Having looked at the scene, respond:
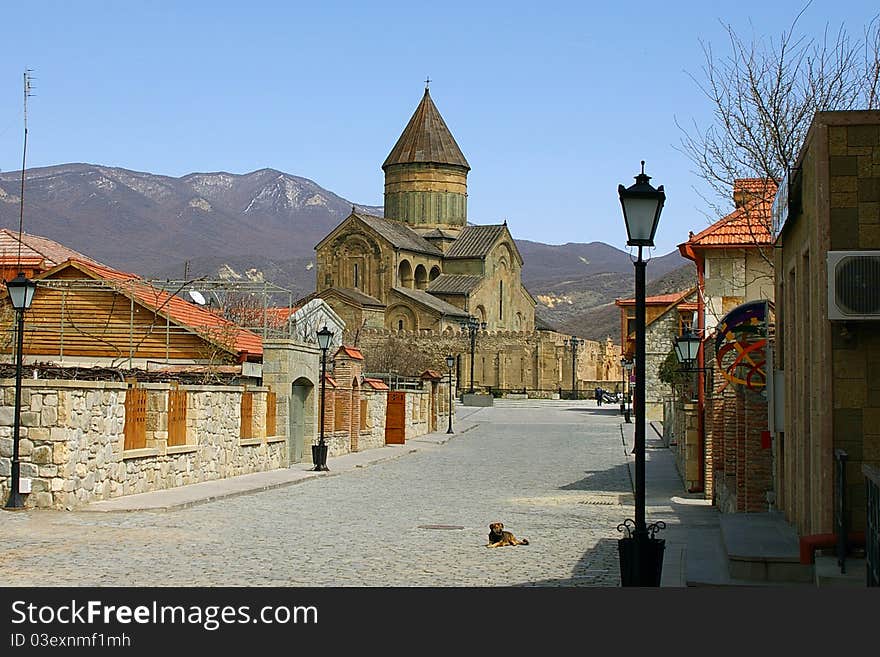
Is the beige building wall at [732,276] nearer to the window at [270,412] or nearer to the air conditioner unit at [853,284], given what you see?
the window at [270,412]

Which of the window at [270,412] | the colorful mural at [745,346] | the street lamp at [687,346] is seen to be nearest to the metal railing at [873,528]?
the colorful mural at [745,346]

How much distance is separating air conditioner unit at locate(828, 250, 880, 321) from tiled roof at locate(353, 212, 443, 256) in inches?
3309

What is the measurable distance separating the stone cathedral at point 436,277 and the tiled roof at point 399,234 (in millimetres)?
131

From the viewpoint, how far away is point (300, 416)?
29594 millimetres

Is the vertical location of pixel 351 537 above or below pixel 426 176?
below

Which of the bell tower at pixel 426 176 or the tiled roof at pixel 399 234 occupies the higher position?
the bell tower at pixel 426 176

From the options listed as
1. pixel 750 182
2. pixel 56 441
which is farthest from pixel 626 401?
pixel 56 441

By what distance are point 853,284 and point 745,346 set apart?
7838 millimetres

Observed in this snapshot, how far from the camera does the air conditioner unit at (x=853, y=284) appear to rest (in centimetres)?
948

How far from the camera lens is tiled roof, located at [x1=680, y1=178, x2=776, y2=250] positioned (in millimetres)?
20312

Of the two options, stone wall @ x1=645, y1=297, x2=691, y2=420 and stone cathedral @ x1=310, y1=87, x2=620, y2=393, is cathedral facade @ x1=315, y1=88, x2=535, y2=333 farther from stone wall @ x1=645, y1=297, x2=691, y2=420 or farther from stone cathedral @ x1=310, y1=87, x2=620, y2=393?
stone wall @ x1=645, y1=297, x2=691, y2=420

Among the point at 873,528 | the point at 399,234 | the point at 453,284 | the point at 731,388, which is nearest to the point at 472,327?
the point at 453,284

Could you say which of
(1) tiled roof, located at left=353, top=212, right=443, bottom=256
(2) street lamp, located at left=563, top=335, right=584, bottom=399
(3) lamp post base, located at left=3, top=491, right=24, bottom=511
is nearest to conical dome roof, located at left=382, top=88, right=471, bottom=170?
(1) tiled roof, located at left=353, top=212, right=443, bottom=256

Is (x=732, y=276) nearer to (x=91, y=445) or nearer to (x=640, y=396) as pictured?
(x=91, y=445)
